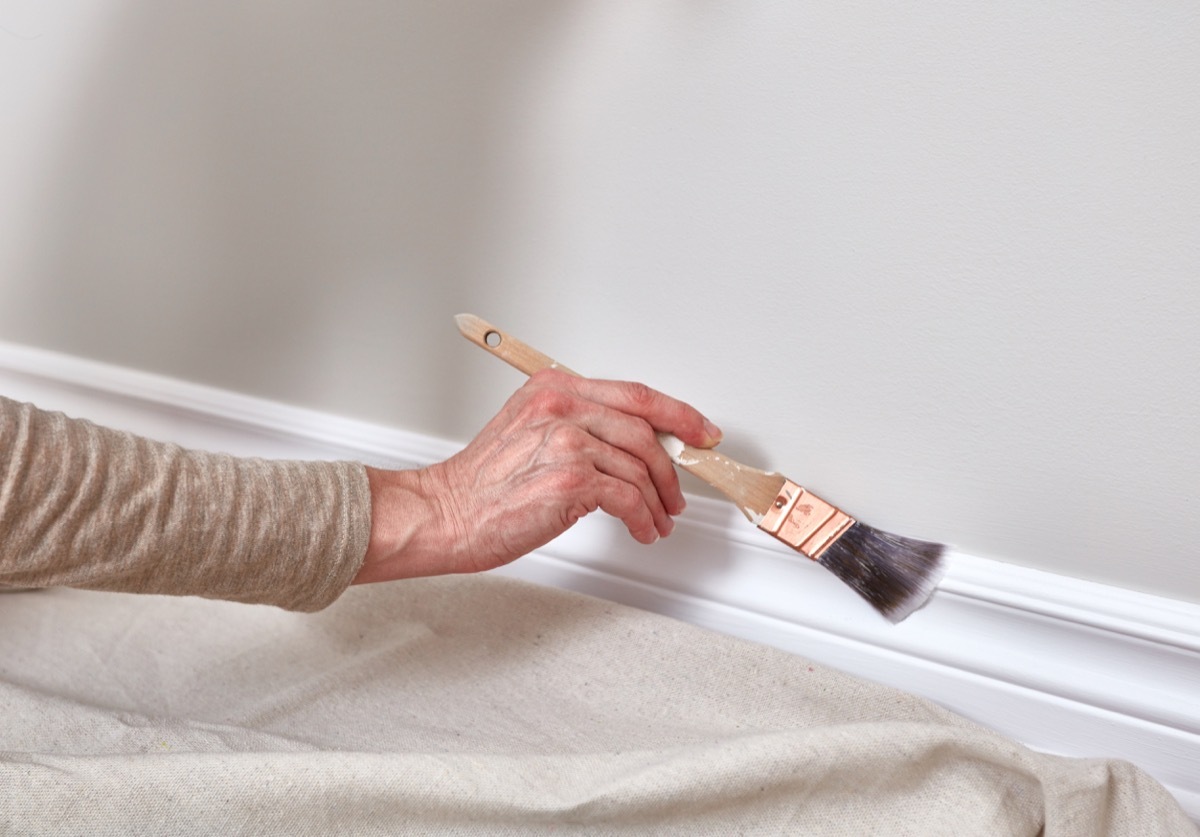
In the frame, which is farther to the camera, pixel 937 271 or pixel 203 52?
pixel 203 52

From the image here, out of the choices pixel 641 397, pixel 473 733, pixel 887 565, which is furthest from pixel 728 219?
pixel 473 733

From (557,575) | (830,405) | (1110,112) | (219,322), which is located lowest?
(557,575)

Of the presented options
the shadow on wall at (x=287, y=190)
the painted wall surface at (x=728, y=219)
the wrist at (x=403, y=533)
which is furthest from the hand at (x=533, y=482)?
the shadow on wall at (x=287, y=190)

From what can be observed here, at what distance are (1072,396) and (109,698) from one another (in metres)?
0.79

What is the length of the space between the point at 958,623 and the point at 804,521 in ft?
0.52

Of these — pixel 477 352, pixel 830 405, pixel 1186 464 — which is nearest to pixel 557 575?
pixel 477 352

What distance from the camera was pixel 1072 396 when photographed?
0.69 meters

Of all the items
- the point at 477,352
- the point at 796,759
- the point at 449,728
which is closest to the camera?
the point at 796,759

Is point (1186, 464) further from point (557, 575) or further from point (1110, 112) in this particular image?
point (557, 575)

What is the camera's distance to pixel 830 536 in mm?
741

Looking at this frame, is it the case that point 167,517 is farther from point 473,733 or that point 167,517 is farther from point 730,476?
point 730,476

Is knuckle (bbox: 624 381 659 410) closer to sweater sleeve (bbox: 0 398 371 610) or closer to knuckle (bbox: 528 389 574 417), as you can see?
knuckle (bbox: 528 389 574 417)

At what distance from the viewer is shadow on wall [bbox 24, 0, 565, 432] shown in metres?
0.90

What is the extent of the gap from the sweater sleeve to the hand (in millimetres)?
35
